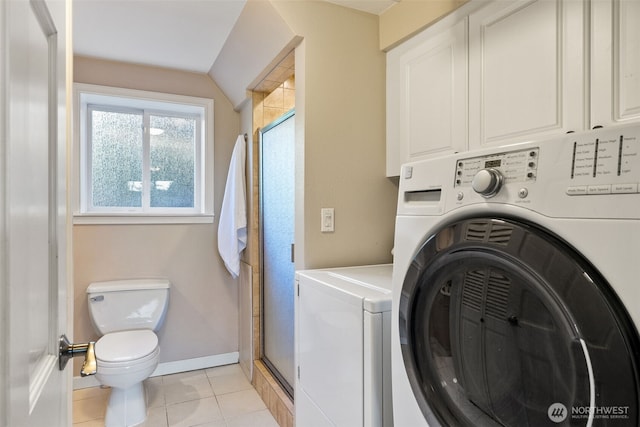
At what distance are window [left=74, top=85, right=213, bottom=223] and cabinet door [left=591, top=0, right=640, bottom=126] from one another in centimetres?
238

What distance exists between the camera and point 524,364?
2.32 ft

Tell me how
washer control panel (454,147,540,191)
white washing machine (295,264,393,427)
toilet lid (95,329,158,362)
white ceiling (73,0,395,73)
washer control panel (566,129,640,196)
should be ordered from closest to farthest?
1. washer control panel (566,129,640,196)
2. washer control panel (454,147,540,191)
3. white washing machine (295,264,393,427)
4. white ceiling (73,0,395,73)
5. toilet lid (95,329,158,362)

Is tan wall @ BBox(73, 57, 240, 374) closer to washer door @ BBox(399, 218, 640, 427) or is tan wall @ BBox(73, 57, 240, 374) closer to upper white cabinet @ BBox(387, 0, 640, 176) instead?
upper white cabinet @ BBox(387, 0, 640, 176)

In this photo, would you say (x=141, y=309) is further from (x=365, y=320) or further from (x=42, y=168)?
(x=42, y=168)

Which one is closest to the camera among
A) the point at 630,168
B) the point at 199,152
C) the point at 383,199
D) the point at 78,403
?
the point at 630,168

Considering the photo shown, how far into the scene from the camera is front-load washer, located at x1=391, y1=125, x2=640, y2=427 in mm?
556

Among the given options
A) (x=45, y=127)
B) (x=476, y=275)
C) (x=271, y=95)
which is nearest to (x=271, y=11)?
(x=271, y=95)

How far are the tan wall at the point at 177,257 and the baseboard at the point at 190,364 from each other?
0.03 metres

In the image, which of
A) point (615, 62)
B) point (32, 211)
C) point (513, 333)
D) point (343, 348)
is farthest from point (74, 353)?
point (615, 62)

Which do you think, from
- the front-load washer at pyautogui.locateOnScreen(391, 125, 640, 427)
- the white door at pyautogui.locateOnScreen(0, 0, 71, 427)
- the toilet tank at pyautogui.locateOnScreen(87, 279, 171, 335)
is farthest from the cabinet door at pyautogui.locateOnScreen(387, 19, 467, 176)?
the toilet tank at pyautogui.locateOnScreen(87, 279, 171, 335)

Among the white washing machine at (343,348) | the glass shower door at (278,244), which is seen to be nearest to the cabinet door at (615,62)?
the white washing machine at (343,348)

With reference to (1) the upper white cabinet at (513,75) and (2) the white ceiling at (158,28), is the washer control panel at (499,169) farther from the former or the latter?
(2) the white ceiling at (158,28)

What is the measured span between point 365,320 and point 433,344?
27 centimetres

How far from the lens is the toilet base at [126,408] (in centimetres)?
205
